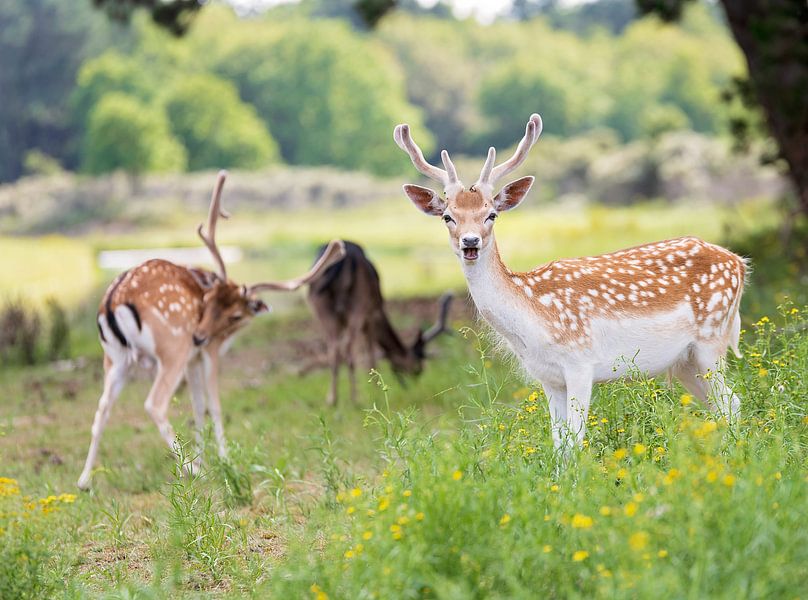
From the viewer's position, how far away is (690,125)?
72.9m

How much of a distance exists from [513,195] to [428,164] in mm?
437

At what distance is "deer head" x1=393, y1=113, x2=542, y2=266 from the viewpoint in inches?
197

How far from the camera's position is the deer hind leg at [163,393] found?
646 cm

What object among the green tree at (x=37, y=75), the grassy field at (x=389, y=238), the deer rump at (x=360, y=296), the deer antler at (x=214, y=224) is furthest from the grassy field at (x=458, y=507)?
the green tree at (x=37, y=75)

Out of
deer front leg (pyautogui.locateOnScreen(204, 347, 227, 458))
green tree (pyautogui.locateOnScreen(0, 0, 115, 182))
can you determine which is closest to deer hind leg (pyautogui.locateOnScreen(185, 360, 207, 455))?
deer front leg (pyautogui.locateOnScreen(204, 347, 227, 458))

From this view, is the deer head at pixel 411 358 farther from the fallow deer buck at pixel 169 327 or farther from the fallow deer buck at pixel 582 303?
the fallow deer buck at pixel 582 303

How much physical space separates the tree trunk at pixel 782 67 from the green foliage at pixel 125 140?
40.8 m

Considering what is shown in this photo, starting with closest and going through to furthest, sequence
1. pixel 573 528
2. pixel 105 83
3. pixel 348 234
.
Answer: pixel 573 528
pixel 348 234
pixel 105 83

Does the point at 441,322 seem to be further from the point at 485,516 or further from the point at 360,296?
the point at 485,516

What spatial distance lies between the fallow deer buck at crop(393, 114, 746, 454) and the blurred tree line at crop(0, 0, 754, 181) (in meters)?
40.5

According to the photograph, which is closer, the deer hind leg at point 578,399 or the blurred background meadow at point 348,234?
the blurred background meadow at point 348,234

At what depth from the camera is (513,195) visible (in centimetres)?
530

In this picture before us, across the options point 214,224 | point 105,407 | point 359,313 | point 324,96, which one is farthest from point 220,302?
point 324,96

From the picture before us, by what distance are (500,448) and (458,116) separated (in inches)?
2580
